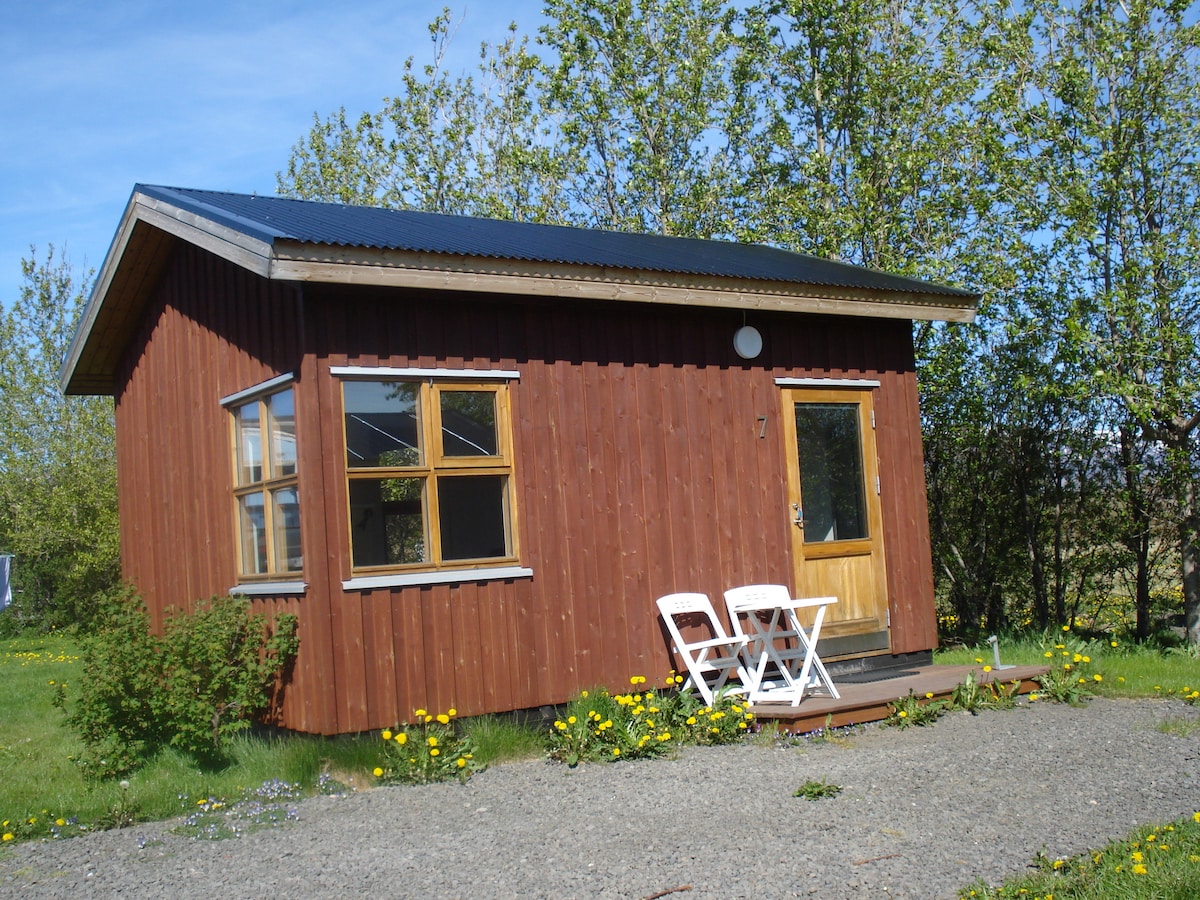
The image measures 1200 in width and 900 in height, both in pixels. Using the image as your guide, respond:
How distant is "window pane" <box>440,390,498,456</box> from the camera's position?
7.86 m

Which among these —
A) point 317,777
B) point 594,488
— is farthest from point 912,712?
point 317,777

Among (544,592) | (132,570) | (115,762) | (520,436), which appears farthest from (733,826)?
(132,570)

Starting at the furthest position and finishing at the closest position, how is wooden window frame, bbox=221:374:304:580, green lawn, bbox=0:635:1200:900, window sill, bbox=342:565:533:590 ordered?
1. wooden window frame, bbox=221:374:304:580
2. window sill, bbox=342:565:533:590
3. green lawn, bbox=0:635:1200:900

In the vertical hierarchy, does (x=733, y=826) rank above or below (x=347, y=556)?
below

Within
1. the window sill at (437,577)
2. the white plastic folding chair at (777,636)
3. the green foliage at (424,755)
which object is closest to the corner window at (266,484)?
the window sill at (437,577)

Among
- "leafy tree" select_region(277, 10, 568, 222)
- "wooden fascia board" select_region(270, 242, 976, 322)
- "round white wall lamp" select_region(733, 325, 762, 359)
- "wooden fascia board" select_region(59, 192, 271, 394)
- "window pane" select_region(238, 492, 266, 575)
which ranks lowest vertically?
"window pane" select_region(238, 492, 266, 575)

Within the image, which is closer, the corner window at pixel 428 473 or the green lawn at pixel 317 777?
the green lawn at pixel 317 777

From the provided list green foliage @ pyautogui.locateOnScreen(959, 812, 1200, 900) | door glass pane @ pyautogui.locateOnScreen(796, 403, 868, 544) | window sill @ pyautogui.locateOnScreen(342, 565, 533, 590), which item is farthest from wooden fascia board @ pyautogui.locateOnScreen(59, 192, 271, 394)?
green foliage @ pyautogui.locateOnScreen(959, 812, 1200, 900)

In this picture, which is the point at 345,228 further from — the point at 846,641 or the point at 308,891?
the point at 846,641

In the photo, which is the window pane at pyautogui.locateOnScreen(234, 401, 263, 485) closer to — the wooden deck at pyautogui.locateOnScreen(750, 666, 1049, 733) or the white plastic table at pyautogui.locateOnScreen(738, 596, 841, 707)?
the white plastic table at pyautogui.locateOnScreen(738, 596, 841, 707)

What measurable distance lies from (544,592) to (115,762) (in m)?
2.91

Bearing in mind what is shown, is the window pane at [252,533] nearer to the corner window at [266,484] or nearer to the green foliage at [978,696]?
the corner window at [266,484]

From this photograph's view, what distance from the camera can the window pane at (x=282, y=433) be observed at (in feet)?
25.4

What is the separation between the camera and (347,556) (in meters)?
7.31
